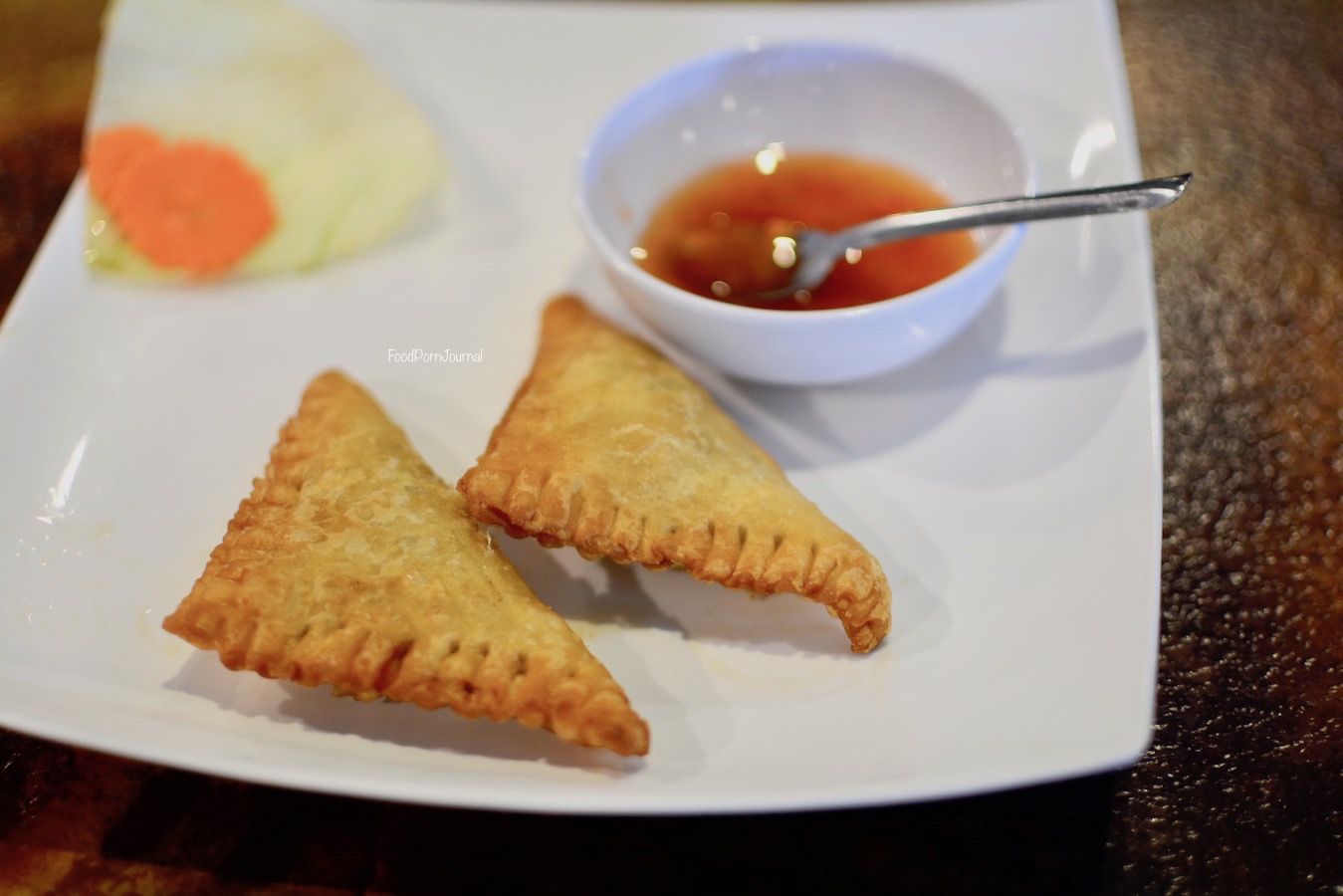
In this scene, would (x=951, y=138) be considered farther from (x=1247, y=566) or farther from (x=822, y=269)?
(x=1247, y=566)

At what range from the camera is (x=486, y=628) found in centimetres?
170

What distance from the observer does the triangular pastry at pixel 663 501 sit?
5.84 feet

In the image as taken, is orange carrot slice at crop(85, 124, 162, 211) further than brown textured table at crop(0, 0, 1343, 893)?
Yes

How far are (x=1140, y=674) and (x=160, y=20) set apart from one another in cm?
337

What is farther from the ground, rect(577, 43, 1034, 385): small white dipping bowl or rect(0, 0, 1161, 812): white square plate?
rect(577, 43, 1034, 385): small white dipping bowl

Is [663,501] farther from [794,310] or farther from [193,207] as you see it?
[193,207]

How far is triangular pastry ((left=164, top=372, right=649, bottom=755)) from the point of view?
1.62 metres

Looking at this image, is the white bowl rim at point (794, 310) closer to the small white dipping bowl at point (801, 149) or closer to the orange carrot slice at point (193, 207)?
the small white dipping bowl at point (801, 149)

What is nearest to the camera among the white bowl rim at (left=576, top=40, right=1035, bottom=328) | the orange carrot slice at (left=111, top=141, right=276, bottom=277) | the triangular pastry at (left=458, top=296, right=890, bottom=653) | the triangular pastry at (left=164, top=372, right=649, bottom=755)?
the triangular pastry at (left=164, top=372, right=649, bottom=755)

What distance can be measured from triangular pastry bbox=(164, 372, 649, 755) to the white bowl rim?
699mm

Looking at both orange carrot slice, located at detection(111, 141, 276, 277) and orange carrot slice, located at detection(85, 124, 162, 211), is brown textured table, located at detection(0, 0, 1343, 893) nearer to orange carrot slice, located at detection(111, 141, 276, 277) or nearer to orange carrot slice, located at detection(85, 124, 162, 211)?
orange carrot slice, located at detection(111, 141, 276, 277)

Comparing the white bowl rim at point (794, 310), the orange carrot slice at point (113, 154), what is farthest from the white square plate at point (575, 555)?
the white bowl rim at point (794, 310)

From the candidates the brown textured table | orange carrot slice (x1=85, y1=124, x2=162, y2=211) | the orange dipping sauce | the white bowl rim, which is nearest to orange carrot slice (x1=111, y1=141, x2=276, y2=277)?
orange carrot slice (x1=85, y1=124, x2=162, y2=211)

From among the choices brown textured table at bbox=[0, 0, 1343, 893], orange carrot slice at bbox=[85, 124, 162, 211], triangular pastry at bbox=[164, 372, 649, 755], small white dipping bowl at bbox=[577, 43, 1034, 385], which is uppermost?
small white dipping bowl at bbox=[577, 43, 1034, 385]
